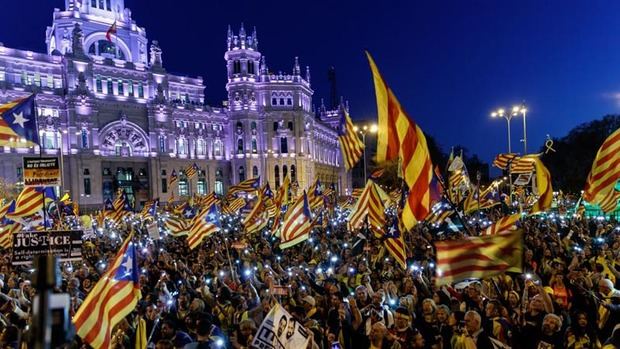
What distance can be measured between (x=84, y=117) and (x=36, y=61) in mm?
7905

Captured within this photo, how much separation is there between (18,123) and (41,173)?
4.02 feet

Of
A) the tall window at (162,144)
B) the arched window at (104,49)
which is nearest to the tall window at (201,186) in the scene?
the tall window at (162,144)

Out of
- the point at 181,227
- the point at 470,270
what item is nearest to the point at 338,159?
the point at 181,227

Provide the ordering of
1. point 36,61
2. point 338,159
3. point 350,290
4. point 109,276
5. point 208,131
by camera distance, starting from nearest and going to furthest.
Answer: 1. point 109,276
2. point 350,290
3. point 36,61
4. point 208,131
5. point 338,159

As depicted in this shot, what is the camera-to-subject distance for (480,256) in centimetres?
600

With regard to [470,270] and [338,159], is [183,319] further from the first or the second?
[338,159]

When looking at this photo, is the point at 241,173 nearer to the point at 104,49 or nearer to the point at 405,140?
the point at 104,49

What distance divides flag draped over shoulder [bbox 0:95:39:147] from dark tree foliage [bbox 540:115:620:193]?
46.4 meters

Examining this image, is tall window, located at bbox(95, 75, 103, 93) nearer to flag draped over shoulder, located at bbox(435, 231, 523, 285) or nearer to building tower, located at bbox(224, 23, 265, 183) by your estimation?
building tower, located at bbox(224, 23, 265, 183)

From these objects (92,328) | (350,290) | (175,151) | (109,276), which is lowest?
(350,290)

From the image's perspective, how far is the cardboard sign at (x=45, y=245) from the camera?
9562 millimetres

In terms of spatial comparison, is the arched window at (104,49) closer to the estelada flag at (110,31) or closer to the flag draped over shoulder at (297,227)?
the estelada flag at (110,31)

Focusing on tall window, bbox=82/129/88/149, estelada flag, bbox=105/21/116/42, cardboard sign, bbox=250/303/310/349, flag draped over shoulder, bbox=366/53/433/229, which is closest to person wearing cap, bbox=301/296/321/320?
cardboard sign, bbox=250/303/310/349

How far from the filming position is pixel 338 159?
9719 cm
